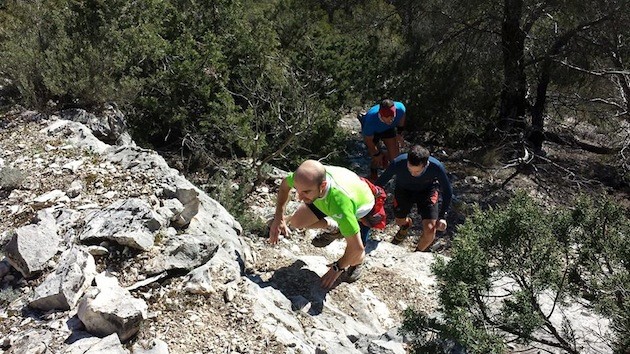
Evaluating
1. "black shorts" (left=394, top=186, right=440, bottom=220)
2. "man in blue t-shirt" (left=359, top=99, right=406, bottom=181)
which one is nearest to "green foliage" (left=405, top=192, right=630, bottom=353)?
"black shorts" (left=394, top=186, right=440, bottom=220)

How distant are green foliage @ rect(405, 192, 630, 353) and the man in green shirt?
24.4 inches

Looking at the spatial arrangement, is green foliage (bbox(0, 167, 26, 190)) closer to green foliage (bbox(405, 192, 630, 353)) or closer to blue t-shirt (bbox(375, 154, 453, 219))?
blue t-shirt (bbox(375, 154, 453, 219))

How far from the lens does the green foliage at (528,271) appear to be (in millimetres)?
3131

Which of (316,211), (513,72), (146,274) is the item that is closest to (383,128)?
(316,211)

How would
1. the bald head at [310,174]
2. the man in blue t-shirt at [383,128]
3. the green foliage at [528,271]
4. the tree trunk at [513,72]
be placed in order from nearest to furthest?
the green foliage at [528,271] → the bald head at [310,174] → the man in blue t-shirt at [383,128] → the tree trunk at [513,72]

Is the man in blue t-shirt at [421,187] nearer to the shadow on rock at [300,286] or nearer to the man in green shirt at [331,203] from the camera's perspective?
the man in green shirt at [331,203]

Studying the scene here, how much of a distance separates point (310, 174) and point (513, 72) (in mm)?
7548

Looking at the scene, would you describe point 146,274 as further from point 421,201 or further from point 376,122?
point 376,122

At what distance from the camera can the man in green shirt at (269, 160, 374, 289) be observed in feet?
11.0

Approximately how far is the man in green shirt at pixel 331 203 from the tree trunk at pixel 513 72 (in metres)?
6.44

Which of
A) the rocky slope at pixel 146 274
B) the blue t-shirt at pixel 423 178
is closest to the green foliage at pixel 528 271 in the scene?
the rocky slope at pixel 146 274

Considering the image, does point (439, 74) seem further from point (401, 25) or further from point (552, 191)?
point (552, 191)

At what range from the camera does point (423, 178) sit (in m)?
4.79

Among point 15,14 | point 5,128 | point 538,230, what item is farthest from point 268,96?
point 538,230
